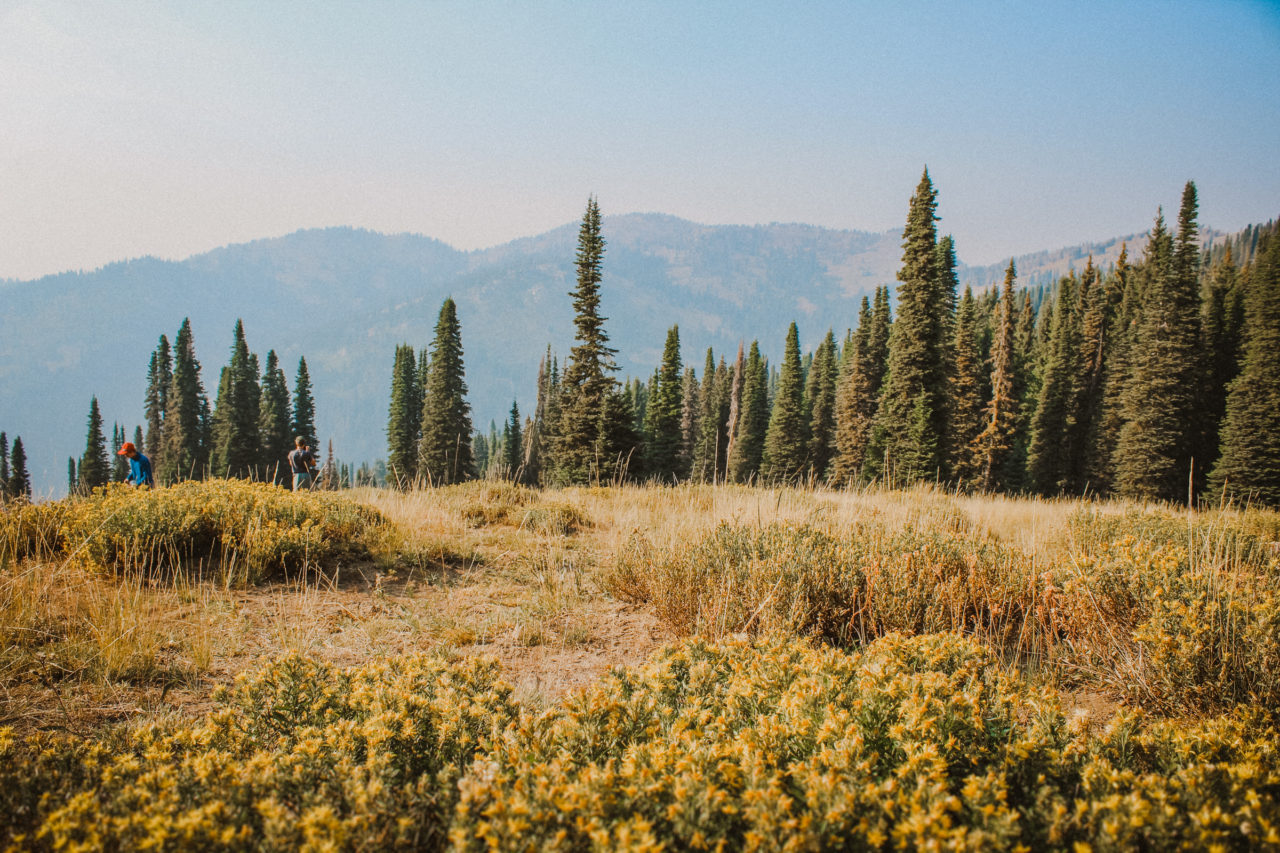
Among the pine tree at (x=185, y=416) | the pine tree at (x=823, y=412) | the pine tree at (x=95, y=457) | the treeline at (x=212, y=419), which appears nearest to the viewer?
the pine tree at (x=95, y=457)

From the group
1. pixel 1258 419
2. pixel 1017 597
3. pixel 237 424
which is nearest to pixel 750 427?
pixel 1258 419

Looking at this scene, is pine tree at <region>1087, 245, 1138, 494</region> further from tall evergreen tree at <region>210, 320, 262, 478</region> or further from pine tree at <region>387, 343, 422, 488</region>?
tall evergreen tree at <region>210, 320, 262, 478</region>

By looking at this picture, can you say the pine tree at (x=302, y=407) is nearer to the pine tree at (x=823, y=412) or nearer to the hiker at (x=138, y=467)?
the pine tree at (x=823, y=412)

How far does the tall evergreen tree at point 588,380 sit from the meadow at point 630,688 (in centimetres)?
2260

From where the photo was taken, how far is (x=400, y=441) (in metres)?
49.8

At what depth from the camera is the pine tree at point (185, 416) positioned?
166ft

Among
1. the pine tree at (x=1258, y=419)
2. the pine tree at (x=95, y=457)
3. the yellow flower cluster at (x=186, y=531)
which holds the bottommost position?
the pine tree at (x=95, y=457)

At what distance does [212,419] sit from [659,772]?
66.2 meters

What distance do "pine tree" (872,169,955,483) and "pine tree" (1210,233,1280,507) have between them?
1254cm

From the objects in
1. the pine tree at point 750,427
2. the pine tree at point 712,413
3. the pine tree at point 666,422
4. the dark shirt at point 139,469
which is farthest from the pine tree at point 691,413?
the dark shirt at point 139,469

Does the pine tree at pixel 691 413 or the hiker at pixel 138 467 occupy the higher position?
the pine tree at pixel 691 413

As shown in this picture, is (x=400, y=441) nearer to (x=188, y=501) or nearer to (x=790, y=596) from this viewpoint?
(x=188, y=501)

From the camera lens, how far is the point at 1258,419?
25.9 meters

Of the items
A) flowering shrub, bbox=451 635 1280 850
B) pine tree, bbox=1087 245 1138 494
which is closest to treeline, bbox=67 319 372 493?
flowering shrub, bbox=451 635 1280 850
